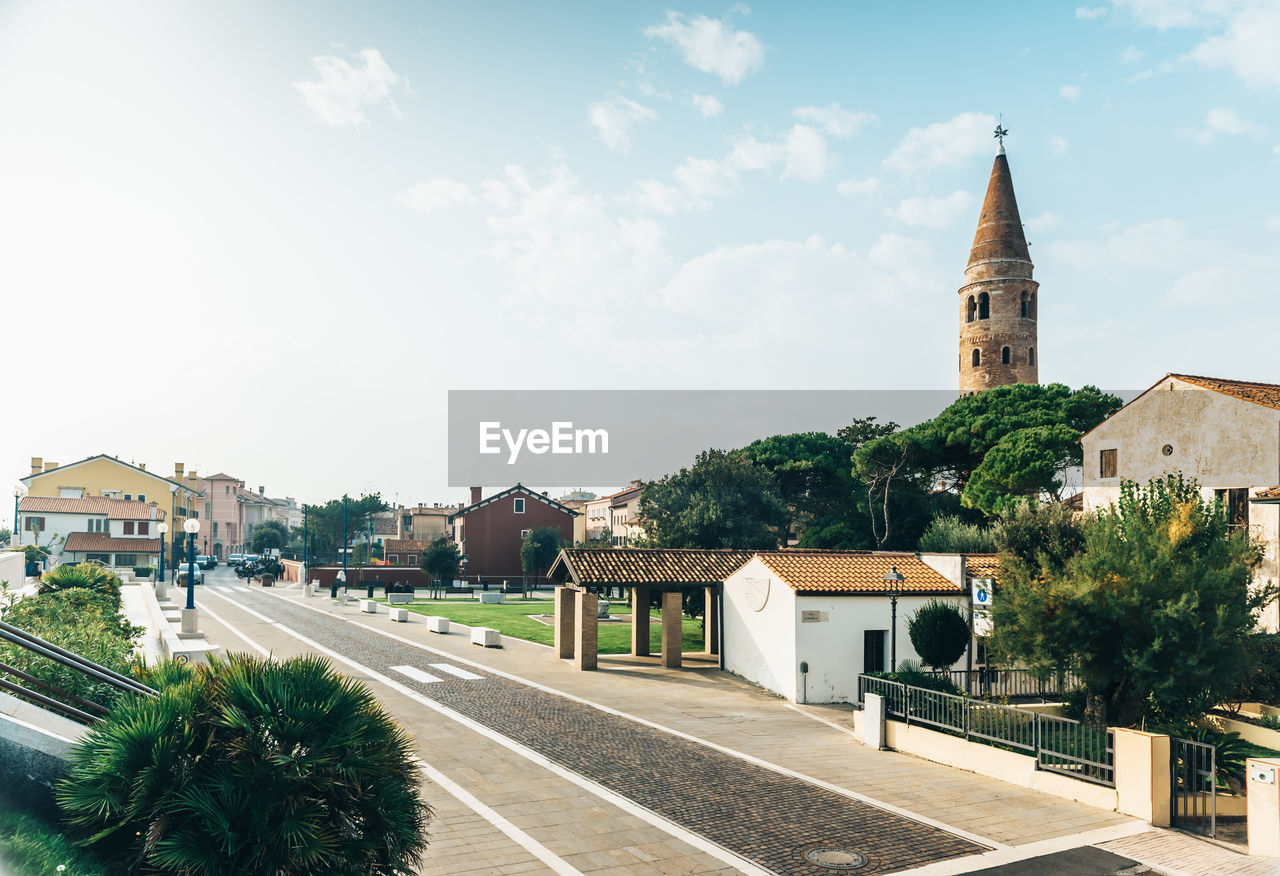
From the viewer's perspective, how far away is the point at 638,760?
50.3 feet

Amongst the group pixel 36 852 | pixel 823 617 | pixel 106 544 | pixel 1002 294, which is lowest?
pixel 106 544

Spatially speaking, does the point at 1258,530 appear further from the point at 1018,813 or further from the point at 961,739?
the point at 1018,813

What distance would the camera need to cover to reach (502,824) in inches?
454

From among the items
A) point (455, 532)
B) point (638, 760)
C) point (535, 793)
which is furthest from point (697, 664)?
point (455, 532)

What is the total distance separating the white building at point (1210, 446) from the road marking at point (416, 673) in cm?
2463

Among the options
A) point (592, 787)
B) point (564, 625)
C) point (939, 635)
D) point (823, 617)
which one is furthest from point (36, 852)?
point (564, 625)

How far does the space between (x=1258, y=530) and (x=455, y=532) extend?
7121 cm

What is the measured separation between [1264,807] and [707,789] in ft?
24.6

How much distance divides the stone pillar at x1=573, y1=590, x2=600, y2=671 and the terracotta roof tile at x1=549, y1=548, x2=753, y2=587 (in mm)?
585

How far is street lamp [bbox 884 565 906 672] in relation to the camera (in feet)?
73.5

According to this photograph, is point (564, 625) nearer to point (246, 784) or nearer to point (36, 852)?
point (246, 784)

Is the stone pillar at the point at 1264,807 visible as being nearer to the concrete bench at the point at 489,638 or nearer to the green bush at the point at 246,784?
the green bush at the point at 246,784

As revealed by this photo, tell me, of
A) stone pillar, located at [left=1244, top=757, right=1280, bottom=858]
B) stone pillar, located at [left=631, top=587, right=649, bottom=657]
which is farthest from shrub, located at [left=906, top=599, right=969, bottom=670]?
stone pillar, located at [left=1244, top=757, right=1280, bottom=858]

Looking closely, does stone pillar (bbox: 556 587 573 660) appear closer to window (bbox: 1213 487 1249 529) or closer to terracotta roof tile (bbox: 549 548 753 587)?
terracotta roof tile (bbox: 549 548 753 587)
